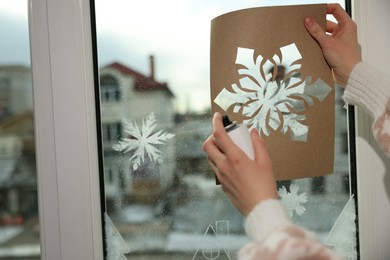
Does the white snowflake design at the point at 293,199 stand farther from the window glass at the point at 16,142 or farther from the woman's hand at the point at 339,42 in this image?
the window glass at the point at 16,142

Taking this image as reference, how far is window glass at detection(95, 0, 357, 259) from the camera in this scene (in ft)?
2.65

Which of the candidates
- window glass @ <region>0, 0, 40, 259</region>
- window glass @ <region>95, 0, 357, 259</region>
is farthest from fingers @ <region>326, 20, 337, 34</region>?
window glass @ <region>0, 0, 40, 259</region>

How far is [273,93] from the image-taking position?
787 mm

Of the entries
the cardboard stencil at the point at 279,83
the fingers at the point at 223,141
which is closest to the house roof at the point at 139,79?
the cardboard stencil at the point at 279,83

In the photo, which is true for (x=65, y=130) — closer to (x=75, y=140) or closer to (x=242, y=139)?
(x=75, y=140)

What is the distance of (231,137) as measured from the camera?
0.61 meters

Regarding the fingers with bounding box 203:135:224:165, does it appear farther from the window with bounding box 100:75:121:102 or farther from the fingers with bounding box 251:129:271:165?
the window with bounding box 100:75:121:102

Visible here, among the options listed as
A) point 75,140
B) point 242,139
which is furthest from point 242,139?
point 75,140

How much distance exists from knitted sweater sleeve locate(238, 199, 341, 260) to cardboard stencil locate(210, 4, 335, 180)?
198 millimetres

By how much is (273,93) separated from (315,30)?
14cm

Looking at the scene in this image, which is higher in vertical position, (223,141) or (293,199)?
(223,141)

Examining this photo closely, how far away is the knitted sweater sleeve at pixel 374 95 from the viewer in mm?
679

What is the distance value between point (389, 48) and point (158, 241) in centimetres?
61

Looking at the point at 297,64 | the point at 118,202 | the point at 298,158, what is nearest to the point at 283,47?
the point at 297,64
